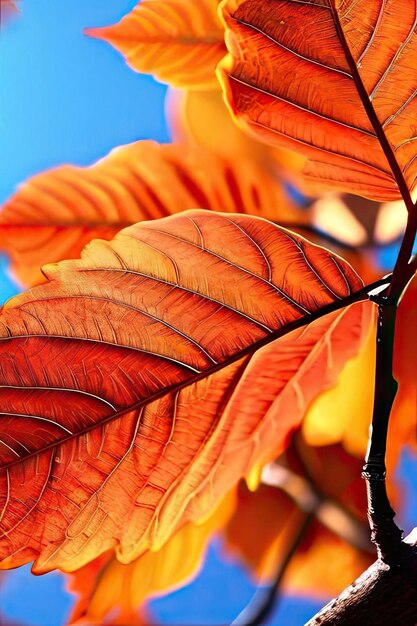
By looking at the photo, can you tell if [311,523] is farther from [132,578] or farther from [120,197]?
[120,197]

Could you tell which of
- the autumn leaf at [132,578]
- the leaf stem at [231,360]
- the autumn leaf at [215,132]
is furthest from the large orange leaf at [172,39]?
the autumn leaf at [132,578]

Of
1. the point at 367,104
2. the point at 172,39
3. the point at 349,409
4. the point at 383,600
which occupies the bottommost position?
the point at 383,600

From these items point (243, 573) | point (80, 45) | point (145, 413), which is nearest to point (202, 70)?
point (80, 45)

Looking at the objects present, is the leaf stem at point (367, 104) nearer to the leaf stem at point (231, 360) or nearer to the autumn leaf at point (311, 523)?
the leaf stem at point (231, 360)

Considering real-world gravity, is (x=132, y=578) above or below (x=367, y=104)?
below

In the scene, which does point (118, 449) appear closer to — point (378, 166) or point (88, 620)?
point (88, 620)

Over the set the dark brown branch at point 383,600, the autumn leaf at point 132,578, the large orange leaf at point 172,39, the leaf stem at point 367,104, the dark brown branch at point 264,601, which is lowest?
the dark brown branch at point 383,600

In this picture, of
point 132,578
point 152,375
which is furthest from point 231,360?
point 132,578
